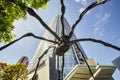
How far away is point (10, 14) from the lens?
868cm

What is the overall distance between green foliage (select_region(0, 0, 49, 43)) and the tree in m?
26.4

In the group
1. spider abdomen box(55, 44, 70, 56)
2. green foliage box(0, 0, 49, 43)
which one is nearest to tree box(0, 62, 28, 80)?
green foliage box(0, 0, 49, 43)

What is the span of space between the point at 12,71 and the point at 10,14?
2816 cm

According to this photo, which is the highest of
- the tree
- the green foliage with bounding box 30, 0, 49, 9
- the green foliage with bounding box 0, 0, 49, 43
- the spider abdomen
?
the tree

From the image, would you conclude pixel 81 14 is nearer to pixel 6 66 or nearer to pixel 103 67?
pixel 103 67

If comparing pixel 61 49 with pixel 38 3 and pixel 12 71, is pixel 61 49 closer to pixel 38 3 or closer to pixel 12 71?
pixel 38 3

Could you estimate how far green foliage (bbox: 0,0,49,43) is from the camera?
317 inches

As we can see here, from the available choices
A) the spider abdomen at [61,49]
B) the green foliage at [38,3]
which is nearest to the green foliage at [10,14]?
the green foliage at [38,3]

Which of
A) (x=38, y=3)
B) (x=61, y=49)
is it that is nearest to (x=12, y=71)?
(x=38, y=3)

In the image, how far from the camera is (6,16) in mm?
8570

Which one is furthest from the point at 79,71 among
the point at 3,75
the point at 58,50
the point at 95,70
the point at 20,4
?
the point at 3,75

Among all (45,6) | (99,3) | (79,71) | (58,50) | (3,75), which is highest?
(3,75)

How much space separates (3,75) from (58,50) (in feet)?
100

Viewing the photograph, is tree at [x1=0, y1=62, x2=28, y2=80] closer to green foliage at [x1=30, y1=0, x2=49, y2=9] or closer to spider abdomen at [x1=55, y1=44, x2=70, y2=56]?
green foliage at [x1=30, y1=0, x2=49, y2=9]
